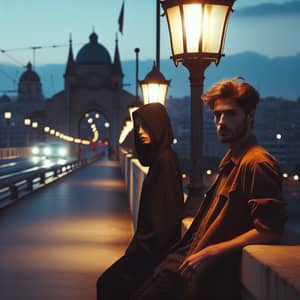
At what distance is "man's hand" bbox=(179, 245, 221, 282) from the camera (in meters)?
3.78

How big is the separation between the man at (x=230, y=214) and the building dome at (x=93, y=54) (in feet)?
471

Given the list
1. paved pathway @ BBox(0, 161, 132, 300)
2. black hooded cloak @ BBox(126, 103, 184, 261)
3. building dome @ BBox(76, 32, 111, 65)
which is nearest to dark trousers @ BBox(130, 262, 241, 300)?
black hooded cloak @ BBox(126, 103, 184, 261)

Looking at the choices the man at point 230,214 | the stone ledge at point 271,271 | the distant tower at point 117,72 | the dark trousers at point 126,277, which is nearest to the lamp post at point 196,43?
the dark trousers at point 126,277

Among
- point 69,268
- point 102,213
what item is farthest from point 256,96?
point 102,213

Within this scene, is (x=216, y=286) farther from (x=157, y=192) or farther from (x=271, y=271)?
(x=157, y=192)

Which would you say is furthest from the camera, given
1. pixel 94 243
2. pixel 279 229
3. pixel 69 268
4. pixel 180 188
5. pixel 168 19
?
pixel 94 243

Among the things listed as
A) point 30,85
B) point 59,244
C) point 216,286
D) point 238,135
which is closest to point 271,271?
point 216,286

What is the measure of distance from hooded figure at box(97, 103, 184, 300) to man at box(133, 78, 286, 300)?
0.74m

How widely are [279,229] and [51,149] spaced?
382ft

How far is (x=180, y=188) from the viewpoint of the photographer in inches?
211

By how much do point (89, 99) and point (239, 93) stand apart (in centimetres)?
13710

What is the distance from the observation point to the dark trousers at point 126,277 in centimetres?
520

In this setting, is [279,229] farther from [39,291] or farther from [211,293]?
[39,291]

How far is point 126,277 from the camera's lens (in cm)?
521
